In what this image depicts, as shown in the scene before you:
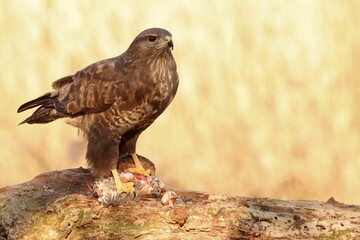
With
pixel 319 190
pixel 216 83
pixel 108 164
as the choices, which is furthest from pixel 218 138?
pixel 108 164

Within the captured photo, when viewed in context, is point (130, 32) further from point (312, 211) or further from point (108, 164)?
point (312, 211)

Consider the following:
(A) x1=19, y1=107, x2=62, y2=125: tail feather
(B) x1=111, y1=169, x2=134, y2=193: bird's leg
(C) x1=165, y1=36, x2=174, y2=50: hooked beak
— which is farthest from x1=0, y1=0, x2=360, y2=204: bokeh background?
(C) x1=165, y1=36, x2=174, y2=50: hooked beak

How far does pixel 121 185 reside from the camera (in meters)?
7.70

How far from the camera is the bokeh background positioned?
1132 centimetres

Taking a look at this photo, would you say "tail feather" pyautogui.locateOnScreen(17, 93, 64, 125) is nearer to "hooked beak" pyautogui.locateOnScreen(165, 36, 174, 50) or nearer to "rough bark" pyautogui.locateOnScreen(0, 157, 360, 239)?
"rough bark" pyautogui.locateOnScreen(0, 157, 360, 239)

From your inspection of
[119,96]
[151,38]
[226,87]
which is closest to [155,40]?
[151,38]

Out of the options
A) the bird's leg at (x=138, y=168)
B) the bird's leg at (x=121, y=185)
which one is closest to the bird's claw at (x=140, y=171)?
the bird's leg at (x=138, y=168)

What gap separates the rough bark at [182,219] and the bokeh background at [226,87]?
3.66 metres

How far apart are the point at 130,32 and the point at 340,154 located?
11.7 feet

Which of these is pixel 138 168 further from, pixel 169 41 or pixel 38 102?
pixel 169 41

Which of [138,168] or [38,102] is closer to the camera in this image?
[138,168]

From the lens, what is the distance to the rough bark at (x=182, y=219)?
22.4ft

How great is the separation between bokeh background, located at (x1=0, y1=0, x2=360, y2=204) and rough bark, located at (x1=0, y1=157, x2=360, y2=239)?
3.66 meters

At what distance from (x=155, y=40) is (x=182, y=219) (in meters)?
1.82
